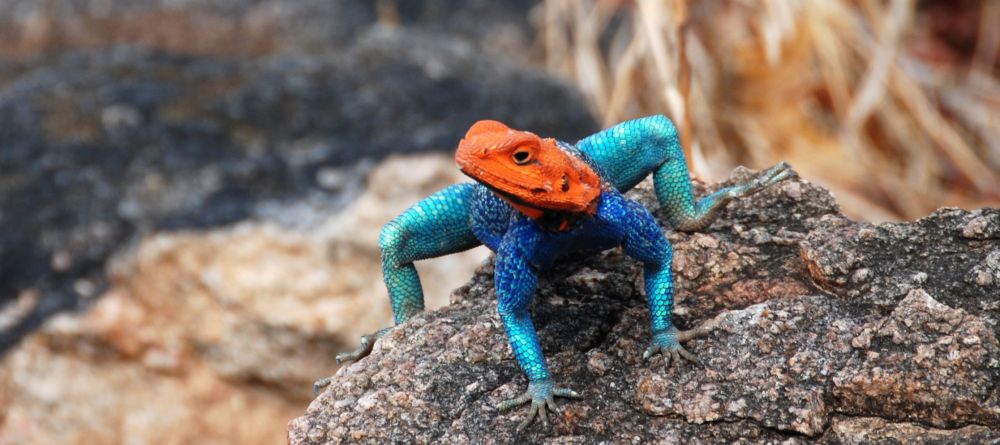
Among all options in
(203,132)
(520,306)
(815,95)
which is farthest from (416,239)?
(815,95)

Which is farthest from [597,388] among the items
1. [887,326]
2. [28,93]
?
[28,93]

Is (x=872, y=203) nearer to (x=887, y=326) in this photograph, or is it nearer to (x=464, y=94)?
(x=464, y=94)

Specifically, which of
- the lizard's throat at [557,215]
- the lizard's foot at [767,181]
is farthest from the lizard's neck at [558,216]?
the lizard's foot at [767,181]

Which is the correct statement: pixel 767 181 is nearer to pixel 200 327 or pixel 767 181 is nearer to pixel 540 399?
pixel 540 399

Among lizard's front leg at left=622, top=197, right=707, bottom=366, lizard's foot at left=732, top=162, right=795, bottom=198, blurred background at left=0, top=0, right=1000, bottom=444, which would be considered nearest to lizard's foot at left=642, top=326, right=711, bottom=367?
lizard's front leg at left=622, top=197, right=707, bottom=366

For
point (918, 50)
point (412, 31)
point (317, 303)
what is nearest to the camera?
point (317, 303)

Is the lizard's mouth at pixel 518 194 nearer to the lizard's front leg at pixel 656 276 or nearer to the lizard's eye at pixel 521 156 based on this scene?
the lizard's eye at pixel 521 156
